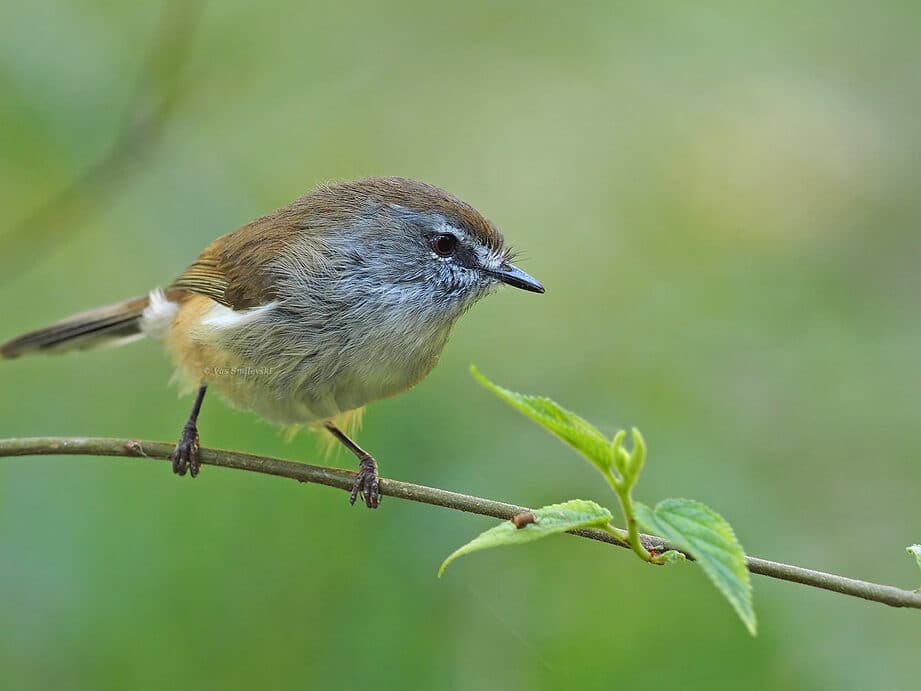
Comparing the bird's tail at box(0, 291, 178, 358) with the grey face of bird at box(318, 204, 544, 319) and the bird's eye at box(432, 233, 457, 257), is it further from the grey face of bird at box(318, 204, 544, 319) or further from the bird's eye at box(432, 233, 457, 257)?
the bird's eye at box(432, 233, 457, 257)

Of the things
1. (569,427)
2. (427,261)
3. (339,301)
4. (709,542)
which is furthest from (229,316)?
(709,542)

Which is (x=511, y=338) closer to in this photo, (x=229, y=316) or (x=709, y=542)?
(x=229, y=316)

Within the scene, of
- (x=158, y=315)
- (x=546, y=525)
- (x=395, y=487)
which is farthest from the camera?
(x=158, y=315)

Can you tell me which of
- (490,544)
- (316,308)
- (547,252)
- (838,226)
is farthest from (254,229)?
(838,226)

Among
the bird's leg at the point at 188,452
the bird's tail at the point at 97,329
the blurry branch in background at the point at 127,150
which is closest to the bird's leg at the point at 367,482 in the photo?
the bird's leg at the point at 188,452

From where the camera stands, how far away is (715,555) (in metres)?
1.99

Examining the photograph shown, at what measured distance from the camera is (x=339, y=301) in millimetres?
3967

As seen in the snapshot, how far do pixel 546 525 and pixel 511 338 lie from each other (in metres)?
3.07

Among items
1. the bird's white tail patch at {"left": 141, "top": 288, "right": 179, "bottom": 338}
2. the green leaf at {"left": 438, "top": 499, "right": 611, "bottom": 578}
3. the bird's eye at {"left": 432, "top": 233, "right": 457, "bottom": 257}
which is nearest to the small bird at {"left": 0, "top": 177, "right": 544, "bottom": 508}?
the bird's eye at {"left": 432, "top": 233, "right": 457, "bottom": 257}

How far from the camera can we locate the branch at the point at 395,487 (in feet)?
7.64

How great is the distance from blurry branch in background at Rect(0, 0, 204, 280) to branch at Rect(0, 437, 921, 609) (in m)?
1.40

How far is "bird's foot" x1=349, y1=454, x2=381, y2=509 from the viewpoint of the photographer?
383 centimetres

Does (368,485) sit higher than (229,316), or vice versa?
(229,316)

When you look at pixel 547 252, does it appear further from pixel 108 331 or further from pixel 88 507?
pixel 88 507
